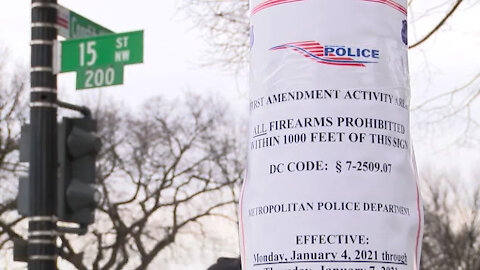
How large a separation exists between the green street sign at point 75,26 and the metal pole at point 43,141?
190 mm

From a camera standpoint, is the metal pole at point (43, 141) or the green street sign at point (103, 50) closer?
the metal pole at point (43, 141)

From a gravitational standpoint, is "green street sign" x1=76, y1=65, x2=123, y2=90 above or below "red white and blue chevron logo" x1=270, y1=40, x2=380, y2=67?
above

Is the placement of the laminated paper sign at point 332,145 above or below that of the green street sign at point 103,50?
below

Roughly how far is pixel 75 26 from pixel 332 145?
6214 mm

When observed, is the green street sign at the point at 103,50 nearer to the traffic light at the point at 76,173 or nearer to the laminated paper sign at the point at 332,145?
the traffic light at the point at 76,173

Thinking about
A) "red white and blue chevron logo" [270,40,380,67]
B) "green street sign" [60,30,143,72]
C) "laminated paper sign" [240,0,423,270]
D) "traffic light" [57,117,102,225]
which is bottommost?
"laminated paper sign" [240,0,423,270]

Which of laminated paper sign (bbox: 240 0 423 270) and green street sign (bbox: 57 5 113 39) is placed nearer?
laminated paper sign (bbox: 240 0 423 270)

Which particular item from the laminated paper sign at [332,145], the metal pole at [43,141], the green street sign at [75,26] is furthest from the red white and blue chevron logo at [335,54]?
the green street sign at [75,26]

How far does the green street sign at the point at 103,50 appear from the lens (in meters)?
8.57

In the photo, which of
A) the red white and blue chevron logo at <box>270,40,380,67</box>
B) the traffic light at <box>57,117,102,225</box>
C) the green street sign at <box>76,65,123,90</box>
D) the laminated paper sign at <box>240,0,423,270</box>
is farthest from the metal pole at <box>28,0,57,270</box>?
the red white and blue chevron logo at <box>270,40,380,67</box>

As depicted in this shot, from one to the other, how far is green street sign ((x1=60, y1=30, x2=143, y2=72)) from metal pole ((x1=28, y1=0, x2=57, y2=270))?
20cm

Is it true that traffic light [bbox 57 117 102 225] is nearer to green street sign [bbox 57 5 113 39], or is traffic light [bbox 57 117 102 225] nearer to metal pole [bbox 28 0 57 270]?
metal pole [bbox 28 0 57 270]

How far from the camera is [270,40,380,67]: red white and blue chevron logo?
123 inches

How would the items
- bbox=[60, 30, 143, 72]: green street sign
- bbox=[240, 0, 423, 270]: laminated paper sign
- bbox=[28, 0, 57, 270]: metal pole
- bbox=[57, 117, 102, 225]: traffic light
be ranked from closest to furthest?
bbox=[240, 0, 423, 270]: laminated paper sign
bbox=[28, 0, 57, 270]: metal pole
bbox=[57, 117, 102, 225]: traffic light
bbox=[60, 30, 143, 72]: green street sign
